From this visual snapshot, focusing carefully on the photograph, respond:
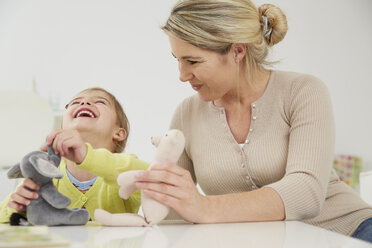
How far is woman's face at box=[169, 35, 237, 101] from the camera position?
4.11 feet

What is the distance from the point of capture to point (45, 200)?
91 centimetres

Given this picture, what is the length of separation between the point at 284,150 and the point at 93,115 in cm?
55

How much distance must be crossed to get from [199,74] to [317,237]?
2.14 feet

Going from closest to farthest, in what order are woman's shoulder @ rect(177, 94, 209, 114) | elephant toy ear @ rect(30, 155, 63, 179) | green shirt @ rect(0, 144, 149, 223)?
elephant toy ear @ rect(30, 155, 63, 179), green shirt @ rect(0, 144, 149, 223), woman's shoulder @ rect(177, 94, 209, 114)

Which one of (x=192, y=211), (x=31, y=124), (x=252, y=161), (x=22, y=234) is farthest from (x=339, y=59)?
(x=22, y=234)

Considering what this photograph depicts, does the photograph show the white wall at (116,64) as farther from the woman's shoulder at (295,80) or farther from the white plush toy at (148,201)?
the white plush toy at (148,201)

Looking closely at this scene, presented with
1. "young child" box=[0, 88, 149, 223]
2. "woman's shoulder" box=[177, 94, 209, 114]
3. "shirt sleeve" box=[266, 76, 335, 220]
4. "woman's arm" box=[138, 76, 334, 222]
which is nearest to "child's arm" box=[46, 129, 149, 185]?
"young child" box=[0, 88, 149, 223]

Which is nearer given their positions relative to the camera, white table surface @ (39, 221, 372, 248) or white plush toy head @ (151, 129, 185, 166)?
white table surface @ (39, 221, 372, 248)

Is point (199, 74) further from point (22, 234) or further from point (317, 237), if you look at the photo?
point (22, 234)

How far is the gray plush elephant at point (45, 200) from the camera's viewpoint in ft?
2.90

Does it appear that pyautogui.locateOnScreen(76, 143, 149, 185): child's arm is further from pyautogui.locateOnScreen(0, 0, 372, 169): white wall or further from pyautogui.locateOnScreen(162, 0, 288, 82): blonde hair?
pyautogui.locateOnScreen(0, 0, 372, 169): white wall

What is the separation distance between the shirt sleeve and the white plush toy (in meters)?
0.27

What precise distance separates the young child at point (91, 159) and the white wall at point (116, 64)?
7.97 feet

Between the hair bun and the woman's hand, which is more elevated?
the hair bun
